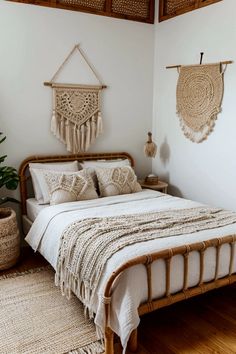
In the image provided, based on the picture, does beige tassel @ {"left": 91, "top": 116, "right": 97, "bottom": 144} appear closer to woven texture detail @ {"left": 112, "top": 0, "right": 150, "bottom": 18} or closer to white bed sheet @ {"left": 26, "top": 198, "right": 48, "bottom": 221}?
white bed sheet @ {"left": 26, "top": 198, "right": 48, "bottom": 221}

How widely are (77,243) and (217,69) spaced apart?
2272mm

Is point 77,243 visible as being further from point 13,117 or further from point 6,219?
point 13,117

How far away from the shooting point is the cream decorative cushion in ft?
11.2

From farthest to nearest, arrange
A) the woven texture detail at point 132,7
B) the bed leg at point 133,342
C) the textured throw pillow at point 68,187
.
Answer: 1. the woven texture detail at point 132,7
2. the textured throw pillow at point 68,187
3. the bed leg at point 133,342

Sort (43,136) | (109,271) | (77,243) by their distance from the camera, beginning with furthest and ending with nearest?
(43,136) → (77,243) → (109,271)

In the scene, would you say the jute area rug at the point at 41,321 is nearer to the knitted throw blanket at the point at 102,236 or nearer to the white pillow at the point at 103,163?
the knitted throw blanket at the point at 102,236

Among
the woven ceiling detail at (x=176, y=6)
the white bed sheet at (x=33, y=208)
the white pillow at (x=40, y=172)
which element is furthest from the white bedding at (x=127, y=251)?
the woven ceiling detail at (x=176, y=6)

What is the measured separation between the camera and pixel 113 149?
4.06 m

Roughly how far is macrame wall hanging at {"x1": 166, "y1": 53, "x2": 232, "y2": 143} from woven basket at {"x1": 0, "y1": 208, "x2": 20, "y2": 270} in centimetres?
217

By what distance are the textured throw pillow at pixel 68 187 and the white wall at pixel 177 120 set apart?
1238mm

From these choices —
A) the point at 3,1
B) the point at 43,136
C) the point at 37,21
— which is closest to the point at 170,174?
the point at 43,136

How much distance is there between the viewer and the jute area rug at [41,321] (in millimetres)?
2062

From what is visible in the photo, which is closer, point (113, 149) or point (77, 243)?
point (77, 243)

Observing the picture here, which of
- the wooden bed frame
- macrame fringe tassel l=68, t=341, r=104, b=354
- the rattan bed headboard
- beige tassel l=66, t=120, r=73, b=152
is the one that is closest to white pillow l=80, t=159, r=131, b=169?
the rattan bed headboard
